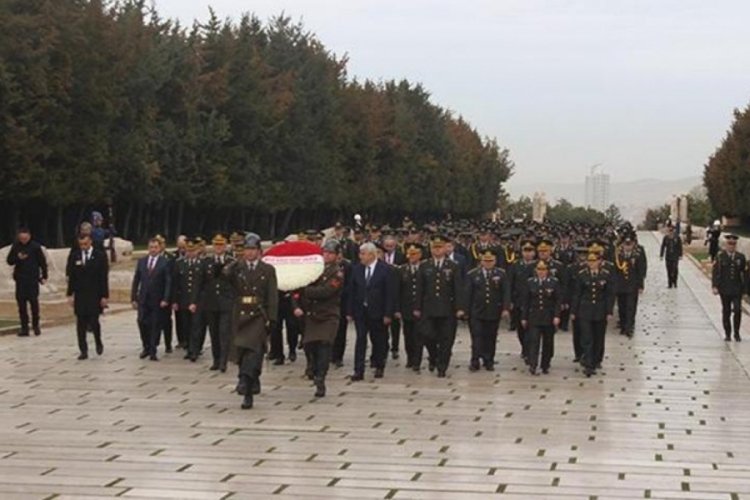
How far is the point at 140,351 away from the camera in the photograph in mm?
21047

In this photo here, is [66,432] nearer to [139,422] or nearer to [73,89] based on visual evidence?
[139,422]

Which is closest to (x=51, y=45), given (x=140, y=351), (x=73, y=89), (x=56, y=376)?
(x=73, y=89)

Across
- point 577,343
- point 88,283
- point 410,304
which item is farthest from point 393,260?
point 88,283

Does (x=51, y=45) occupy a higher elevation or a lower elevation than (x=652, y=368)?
higher

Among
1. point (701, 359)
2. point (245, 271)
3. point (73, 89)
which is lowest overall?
point (701, 359)

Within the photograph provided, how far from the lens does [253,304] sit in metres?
15.5

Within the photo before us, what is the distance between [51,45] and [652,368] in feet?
104

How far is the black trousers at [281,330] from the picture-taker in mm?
19750

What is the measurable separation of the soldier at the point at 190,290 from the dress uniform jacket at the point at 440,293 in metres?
3.14

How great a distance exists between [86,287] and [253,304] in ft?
16.4

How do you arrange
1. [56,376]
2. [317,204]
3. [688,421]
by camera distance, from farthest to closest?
[317,204] < [56,376] < [688,421]

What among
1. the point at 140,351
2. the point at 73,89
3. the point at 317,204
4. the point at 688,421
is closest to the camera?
the point at 688,421

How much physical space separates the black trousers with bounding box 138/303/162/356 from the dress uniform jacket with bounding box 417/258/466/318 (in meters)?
3.77

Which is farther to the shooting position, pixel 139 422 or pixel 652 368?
pixel 652 368
